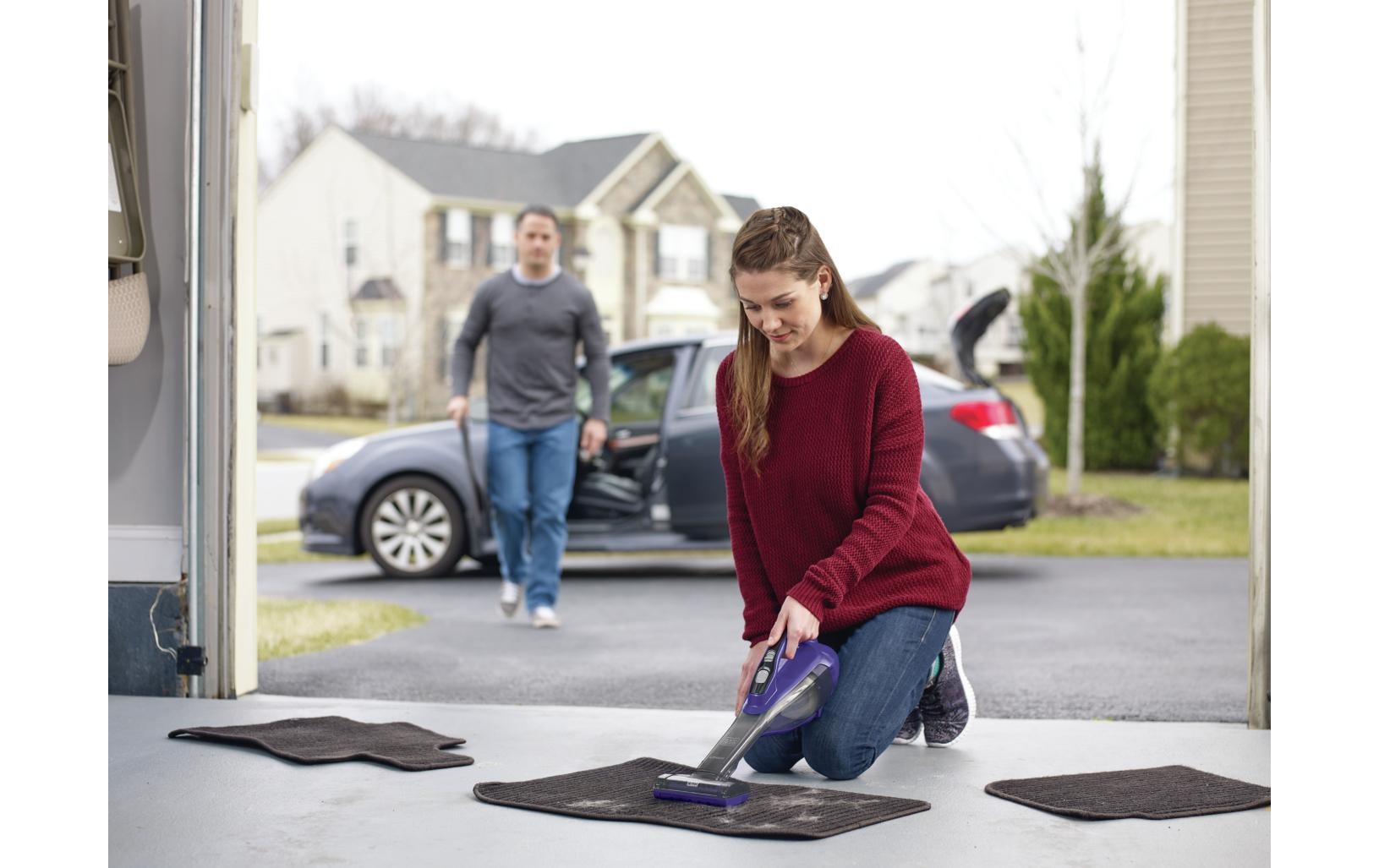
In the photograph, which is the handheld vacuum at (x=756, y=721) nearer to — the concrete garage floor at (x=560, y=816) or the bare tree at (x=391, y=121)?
the concrete garage floor at (x=560, y=816)

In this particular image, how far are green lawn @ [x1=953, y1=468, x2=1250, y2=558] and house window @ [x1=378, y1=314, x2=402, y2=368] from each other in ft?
48.1

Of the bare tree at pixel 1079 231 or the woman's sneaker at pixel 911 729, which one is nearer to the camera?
the woman's sneaker at pixel 911 729

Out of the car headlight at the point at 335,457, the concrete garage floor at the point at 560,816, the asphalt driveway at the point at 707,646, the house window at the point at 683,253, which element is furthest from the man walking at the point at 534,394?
the house window at the point at 683,253

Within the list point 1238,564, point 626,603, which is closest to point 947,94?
point 1238,564

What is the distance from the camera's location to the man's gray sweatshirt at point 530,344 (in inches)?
243

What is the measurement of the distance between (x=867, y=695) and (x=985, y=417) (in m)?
4.36

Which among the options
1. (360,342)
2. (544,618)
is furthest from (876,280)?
(544,618)

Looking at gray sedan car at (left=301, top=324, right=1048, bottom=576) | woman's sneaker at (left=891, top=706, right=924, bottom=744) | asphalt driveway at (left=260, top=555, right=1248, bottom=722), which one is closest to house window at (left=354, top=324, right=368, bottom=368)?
asphalt driveway at (left=260, top=555, right=1248, bottom=722)

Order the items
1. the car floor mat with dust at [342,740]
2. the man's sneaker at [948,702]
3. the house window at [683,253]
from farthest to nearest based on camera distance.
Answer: the house window at [683,253] < the man's sneaker at [948,702] < the car floor mat with dust at [342,740]

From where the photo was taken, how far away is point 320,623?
6.33m

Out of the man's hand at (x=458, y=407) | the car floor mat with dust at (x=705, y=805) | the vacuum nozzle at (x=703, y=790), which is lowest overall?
the car floor mat with dust at (x=705, y=805)

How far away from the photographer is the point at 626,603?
23.6 feet

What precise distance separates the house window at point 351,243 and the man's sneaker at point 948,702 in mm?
24527
